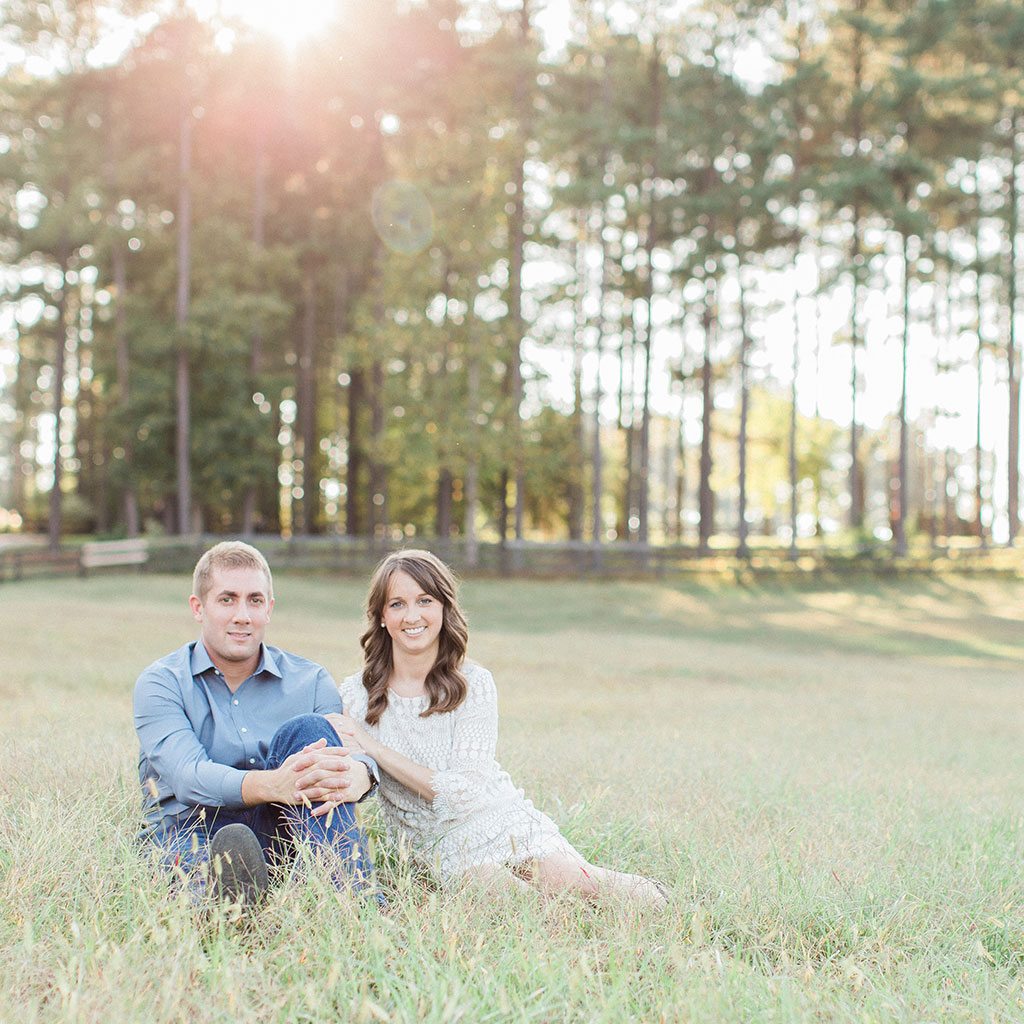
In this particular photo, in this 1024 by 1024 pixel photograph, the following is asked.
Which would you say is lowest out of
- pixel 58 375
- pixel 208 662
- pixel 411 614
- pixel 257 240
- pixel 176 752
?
pixel 176 752

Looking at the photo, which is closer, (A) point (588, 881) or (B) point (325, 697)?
(A) point (588, 881)

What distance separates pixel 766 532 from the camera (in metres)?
70.1

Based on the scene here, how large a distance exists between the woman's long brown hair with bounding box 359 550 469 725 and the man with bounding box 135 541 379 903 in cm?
20

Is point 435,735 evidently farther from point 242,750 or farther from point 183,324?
point 183,324

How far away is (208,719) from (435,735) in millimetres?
905

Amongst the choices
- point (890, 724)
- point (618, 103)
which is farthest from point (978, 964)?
point (618, 103)

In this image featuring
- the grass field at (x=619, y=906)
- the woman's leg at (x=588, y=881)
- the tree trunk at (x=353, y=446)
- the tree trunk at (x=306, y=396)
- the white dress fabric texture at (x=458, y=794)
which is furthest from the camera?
the tree trunk at (x=353, y=446)

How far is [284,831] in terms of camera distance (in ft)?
13.5

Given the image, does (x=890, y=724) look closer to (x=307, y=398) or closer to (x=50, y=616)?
(x=50, y=616)

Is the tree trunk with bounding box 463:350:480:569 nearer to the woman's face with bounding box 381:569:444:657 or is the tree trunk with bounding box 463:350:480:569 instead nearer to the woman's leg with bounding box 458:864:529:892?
the woman's face with bounding box 381:569:444:657

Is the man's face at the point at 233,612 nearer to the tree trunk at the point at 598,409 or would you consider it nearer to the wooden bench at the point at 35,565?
the wooden bench at the point at 35,565

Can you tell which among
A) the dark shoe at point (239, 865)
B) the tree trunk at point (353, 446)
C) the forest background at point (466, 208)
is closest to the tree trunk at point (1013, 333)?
the forest background at point (466, 208)

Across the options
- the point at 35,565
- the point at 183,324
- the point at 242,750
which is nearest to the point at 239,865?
the point at 242,750

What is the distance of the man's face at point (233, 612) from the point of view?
4.18 meters
